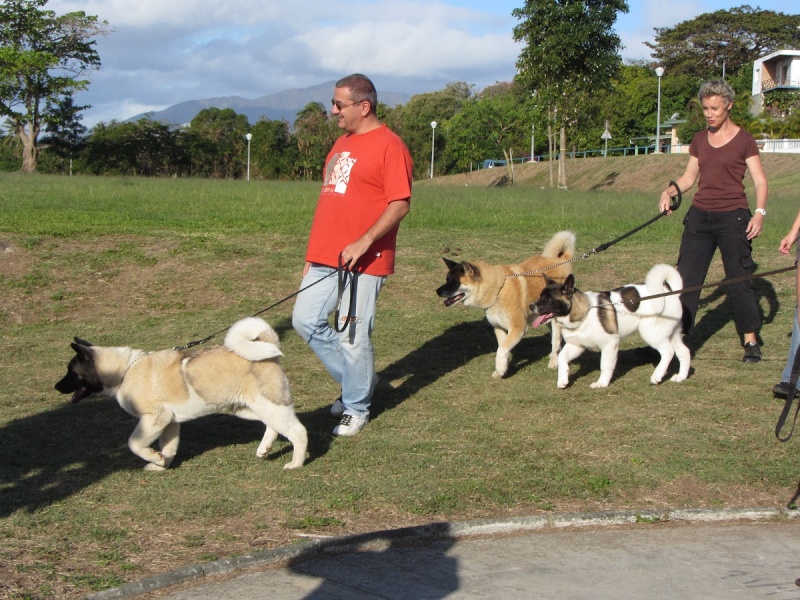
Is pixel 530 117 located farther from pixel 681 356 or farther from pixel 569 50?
pixel 681 356

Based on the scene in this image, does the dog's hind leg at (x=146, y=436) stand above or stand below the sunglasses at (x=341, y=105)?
below

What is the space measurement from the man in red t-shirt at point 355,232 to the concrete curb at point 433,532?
6.09 ft

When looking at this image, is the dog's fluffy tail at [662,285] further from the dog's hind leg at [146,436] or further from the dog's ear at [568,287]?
the dog's hind leg at [146,436]

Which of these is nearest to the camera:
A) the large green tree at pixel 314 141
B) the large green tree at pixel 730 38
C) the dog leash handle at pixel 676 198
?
the dog leash handle at pixel 676 198

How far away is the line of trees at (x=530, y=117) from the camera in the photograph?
39562 millimetres

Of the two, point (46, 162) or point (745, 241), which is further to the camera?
point (46, 162)

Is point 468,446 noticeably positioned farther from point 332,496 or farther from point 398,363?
point 398,363

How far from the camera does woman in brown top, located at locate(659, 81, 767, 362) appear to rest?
747 cm

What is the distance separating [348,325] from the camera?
5930 millimetres

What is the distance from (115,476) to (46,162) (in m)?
60.3

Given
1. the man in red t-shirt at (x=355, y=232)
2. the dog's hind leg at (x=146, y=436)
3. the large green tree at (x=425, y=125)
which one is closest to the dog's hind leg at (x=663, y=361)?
the man in red t-shirt at (x=355, y=232)

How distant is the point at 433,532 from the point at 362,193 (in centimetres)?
248

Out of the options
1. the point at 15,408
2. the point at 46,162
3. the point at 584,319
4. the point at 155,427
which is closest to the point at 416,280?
the point at 584,319

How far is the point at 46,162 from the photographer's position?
60.0 m
